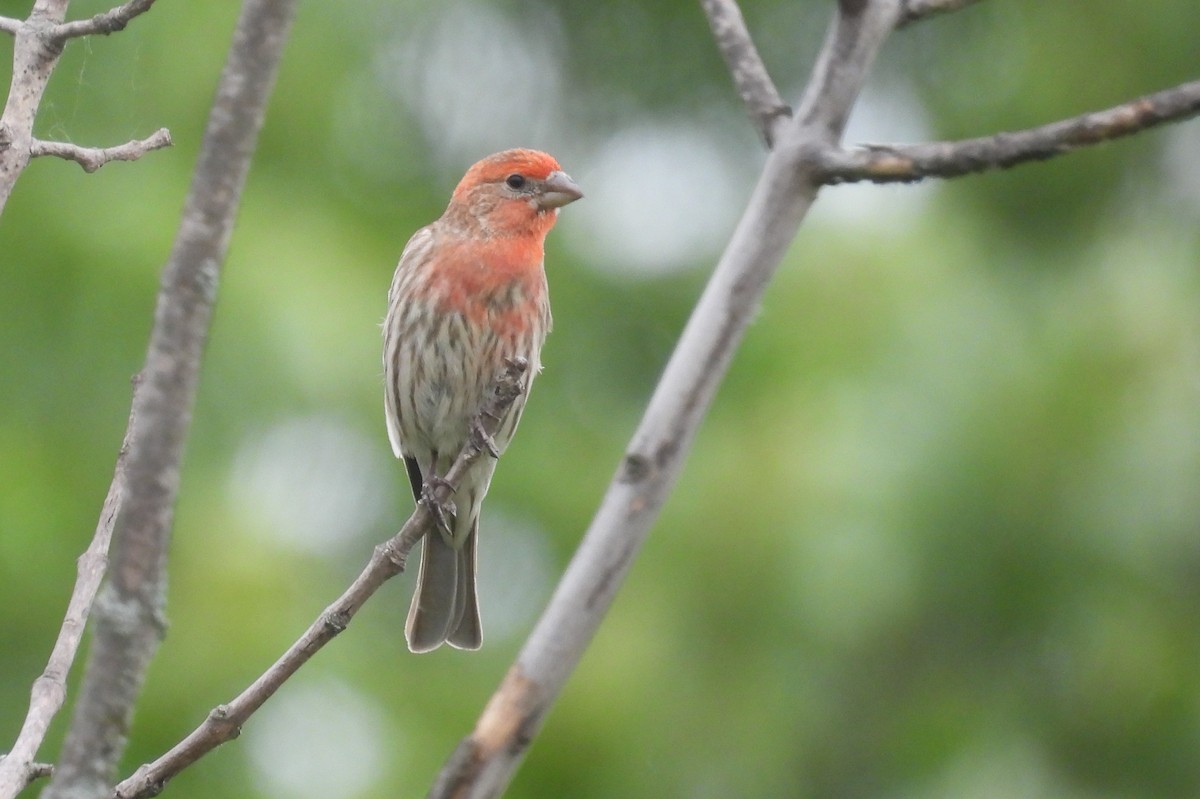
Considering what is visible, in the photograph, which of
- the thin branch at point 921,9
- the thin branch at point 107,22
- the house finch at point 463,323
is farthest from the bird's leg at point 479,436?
the thin branch at point 921,9

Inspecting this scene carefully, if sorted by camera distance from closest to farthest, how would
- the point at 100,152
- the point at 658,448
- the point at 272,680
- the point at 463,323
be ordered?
the point at 658,448
the point at 272,680
the point at 100,152
the point at 463,323

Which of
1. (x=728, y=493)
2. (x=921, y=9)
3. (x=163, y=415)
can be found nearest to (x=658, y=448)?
(x=163, y=415)

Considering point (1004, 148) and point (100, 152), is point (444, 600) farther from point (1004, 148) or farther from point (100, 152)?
point (1004, 148)

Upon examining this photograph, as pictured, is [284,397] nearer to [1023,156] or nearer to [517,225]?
[517,225]

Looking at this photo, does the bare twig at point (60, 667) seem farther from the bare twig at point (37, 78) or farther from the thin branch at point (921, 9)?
the thin branch at point (921, 9)

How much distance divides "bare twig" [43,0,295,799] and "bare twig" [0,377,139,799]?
2.26 feet

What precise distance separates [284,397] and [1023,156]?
416 cm

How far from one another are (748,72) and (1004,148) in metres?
0.52

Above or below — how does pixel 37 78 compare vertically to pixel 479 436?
above

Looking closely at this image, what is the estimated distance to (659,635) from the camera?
19.7ft

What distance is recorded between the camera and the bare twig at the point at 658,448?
164cm

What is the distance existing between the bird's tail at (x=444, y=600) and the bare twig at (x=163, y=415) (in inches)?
130

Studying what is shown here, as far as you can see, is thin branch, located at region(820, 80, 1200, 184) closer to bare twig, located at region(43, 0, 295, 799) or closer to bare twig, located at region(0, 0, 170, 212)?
bare twig, located at region(43, 0, 295, 799)

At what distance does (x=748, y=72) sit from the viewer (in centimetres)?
233
